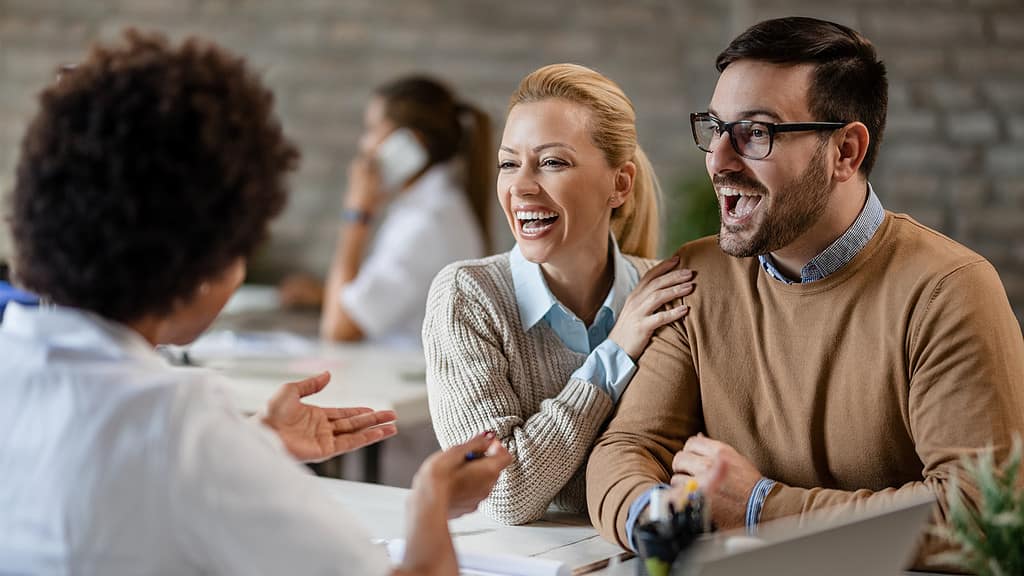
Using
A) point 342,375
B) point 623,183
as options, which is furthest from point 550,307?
point 342,375

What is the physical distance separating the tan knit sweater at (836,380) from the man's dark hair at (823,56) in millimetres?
176

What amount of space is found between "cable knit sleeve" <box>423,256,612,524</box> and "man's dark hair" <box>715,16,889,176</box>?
1.66 feet

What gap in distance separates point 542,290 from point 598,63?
10.9 feet

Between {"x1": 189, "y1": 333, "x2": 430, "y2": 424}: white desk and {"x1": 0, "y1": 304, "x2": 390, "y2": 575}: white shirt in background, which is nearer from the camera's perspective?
{"x1": 0, "y1": 304, "x2": 390, "y2": 575}: white shirt in background

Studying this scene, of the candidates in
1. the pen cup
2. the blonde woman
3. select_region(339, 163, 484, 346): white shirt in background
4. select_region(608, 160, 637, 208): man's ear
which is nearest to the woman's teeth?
the blonde woman

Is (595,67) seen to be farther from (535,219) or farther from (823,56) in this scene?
(823,56)

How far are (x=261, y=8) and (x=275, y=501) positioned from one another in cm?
480

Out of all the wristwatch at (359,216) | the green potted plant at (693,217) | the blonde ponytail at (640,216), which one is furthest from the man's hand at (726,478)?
the wristwatch at (359,216)

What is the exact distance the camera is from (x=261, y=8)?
5473 mm

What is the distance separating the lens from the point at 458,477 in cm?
122

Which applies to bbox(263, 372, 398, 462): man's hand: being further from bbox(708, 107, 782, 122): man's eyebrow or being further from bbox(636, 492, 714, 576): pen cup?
bbox(708, 107, 782, 122): man's eyebrow

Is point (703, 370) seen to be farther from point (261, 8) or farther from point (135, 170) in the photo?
point (261, 8)

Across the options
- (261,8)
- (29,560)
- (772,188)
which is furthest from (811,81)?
(261,8)

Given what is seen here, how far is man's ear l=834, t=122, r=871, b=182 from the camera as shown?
5.51 feet
